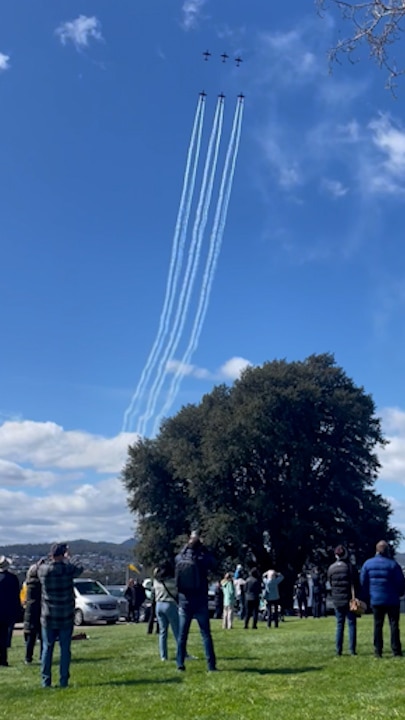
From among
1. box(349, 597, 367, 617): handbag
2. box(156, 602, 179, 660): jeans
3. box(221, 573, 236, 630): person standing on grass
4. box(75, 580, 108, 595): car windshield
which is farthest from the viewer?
box(75, 580, 108, 595): car windshield

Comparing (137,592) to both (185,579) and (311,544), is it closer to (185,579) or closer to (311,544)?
(311,544)

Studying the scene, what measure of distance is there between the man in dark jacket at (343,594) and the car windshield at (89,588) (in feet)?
68.4

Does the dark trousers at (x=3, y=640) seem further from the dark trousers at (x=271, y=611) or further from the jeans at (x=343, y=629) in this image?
the dark trousers at (x=271, y=611)

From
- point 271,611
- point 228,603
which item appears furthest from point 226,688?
point 271,611

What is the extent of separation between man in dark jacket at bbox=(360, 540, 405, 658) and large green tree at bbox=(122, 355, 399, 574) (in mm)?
32227

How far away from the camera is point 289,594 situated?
45.7 m

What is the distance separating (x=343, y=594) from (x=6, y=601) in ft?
17.4

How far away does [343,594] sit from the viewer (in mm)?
12578

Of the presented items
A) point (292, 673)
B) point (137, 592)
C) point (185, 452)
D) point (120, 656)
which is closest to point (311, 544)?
point (185, 452)

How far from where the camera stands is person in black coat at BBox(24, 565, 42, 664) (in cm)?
1356

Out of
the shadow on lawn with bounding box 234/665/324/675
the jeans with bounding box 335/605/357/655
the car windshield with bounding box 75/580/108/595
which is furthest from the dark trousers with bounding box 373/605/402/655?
the car windshield with bounding box 75/580/108/595

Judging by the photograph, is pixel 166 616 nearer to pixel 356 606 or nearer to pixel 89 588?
pixel 356 606

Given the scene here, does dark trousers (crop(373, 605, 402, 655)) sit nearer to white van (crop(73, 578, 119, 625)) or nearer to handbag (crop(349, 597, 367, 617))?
handbag (crop(349, 597, 367, 617))

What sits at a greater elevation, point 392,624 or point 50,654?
point 392,624
